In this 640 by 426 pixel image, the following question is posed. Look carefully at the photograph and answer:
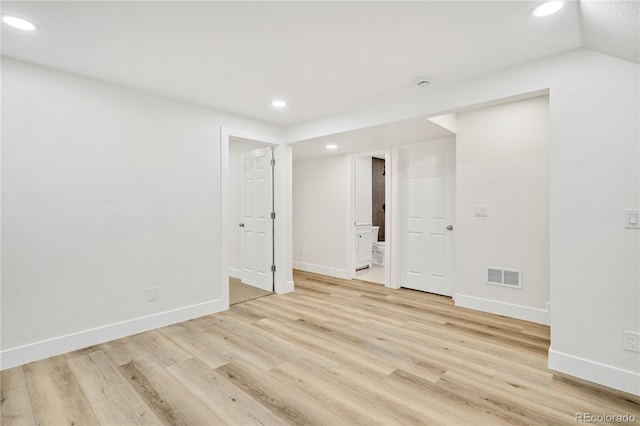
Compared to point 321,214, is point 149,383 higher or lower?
lower

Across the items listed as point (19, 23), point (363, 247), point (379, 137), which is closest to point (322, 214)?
point (363, 247)

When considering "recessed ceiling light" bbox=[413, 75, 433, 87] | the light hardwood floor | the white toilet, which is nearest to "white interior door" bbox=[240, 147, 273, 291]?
the light hardwood floor

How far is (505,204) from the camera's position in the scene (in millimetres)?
3570

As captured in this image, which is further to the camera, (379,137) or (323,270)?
(323,270)

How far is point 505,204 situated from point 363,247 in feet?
10.1

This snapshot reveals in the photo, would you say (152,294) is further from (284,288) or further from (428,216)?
(428,216)

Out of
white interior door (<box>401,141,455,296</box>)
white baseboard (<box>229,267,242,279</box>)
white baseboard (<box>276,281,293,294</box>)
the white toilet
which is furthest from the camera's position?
the white toilet

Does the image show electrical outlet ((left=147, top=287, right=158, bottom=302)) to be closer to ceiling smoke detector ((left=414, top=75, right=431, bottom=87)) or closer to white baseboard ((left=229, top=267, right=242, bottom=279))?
white baseboard ((left=229, top=267, right=242, bottom=279))

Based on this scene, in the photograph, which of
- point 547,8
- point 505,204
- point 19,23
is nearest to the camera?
point 547,8

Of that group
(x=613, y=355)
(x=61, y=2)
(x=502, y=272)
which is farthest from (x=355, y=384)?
(x=61, y=2)

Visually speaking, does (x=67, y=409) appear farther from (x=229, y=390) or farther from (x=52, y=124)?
(x=52, y=124)

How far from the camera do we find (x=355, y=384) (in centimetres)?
219

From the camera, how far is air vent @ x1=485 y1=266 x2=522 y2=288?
11.5 ft

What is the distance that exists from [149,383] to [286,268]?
251 centimetres
